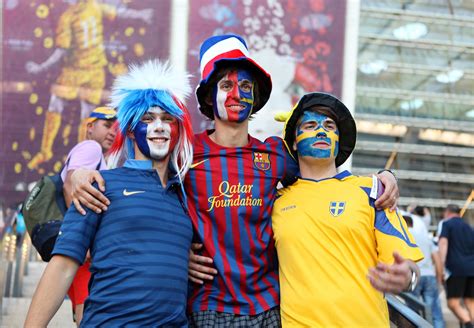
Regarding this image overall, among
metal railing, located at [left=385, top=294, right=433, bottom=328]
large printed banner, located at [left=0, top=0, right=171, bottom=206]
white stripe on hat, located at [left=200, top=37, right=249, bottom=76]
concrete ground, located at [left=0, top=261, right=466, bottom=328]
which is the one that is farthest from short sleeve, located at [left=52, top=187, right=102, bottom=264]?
large printed banner, located at [left=0, top=0, right=171, bottom=206]

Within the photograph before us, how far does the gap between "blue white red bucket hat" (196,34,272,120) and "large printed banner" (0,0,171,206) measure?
566 cm

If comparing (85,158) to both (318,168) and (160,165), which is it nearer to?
(160,165)

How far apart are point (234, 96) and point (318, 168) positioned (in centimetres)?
52

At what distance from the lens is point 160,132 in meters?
2.68

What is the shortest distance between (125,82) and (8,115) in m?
6.22

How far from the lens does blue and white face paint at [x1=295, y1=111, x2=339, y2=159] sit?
2891 millimetres

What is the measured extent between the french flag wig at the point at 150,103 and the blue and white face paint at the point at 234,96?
0.18 meters

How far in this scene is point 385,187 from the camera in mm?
2773

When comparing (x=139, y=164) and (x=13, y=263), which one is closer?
(x=139, y=164)

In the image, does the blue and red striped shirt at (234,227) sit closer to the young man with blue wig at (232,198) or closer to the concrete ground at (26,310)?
the young man with blue wig at (232,198)

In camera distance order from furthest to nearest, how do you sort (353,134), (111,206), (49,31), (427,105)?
(427,105) < (49,31) < (353,134) < (111,206)

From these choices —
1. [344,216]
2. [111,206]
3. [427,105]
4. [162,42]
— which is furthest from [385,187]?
[427,105]

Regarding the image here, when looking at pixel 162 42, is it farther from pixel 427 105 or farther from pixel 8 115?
pixel 427 105

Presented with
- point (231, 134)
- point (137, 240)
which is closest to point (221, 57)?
point (231, 134)
